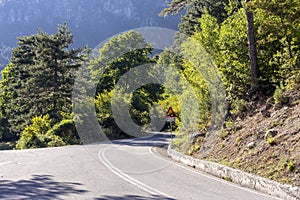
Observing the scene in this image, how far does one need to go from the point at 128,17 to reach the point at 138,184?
638ft

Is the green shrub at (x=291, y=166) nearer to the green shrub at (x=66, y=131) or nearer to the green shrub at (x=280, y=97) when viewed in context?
the green shrub at (x=280, y=97)

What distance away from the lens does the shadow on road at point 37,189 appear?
306 inches

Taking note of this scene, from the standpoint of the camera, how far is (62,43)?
37.7 metres

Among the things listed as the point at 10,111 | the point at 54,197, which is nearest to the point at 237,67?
the point at 54,197

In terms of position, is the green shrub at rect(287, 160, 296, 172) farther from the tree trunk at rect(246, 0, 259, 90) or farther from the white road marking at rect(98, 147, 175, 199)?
the tree trunk at rect(246, 0, 259, 90)

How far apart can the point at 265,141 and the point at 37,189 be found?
725 cm

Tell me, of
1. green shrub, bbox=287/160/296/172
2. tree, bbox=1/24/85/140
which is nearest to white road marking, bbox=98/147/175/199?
green shrub, bbox=287/160/296/172

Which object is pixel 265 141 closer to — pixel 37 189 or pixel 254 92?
pixel 254 92

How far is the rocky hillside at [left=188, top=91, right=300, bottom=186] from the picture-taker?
9664 millimetres

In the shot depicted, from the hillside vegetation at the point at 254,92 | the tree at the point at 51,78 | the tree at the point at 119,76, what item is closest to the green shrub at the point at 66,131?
the tree at the point at 119,76

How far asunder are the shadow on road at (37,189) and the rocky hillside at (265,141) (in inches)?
204

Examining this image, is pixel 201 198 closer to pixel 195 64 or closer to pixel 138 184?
pixel 138 184

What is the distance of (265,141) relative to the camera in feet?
37.9

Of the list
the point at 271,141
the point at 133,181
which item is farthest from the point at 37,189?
the point at 271,141
